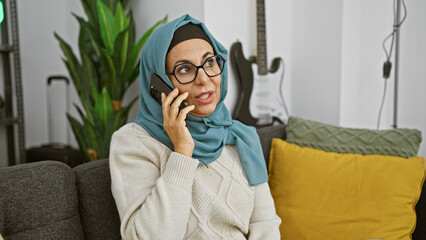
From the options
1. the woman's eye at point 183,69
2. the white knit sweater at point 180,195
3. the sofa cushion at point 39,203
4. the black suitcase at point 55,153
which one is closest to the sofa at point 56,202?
the sofa cushion at point 39,203

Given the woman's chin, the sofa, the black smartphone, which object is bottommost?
the sofa

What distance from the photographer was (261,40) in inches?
84.3

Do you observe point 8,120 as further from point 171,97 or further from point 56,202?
point 171,97

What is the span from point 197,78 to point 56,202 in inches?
21.6

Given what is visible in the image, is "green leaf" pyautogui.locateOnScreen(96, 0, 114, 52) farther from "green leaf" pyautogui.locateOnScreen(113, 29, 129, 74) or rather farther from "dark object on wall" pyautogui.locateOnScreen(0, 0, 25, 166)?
"dark object on wall" pyautogui.locateOnScreen(0, 0, 25, 166)

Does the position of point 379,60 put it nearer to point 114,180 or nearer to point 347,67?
point 347,67

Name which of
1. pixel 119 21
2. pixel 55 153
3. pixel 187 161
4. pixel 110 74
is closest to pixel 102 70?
pixel 110 74

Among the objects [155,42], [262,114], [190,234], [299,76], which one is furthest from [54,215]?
[299,76]

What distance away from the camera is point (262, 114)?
2.25 metres

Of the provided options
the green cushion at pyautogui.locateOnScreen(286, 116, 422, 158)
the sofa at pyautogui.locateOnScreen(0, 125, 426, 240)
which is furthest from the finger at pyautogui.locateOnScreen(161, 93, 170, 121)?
the green cushion at pyautogui.locateOnScreen(286, 116, 422, 158)

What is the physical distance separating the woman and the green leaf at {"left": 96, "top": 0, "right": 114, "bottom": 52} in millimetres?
957

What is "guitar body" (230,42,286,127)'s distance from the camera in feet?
6.84

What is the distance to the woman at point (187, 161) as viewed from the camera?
976mm

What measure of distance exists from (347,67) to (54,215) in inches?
71.6
